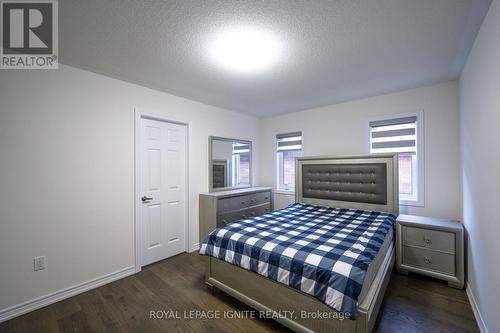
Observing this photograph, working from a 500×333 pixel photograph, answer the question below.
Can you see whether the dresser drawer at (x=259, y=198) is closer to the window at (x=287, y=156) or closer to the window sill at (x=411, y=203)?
the window at (x=287, y=156)

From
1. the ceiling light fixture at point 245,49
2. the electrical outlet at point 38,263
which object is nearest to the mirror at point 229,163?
the ceiling light fixture at point 245,49

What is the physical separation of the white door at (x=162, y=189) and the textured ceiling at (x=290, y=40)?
663mm

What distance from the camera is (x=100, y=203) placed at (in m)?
2.40

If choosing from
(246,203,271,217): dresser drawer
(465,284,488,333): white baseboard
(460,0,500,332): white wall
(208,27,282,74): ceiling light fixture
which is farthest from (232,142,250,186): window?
(465,284,488,333): white baseboard

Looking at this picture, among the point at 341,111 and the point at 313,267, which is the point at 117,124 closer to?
the point at 313,267

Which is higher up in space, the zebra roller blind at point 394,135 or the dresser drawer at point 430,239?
the zebra roller blind at point 394,135

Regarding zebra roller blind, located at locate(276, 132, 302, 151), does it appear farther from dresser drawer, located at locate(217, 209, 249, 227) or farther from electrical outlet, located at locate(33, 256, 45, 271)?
electrical outlet, located at locate(33, 256, 45, 271)

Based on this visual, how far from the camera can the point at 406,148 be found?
302cm

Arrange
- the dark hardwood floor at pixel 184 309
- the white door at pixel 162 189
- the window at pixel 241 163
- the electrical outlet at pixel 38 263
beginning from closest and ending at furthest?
the dark hardwood floor at pixel 184 309 < the electrical outlet at pixel 38 263 < the white door at pixel 162 189 < the window at pixel 241 163

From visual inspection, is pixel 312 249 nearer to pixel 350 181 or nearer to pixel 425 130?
pixel 350 181

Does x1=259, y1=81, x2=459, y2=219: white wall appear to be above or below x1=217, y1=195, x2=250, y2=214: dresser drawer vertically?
above

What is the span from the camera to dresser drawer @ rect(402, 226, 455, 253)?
2248mm

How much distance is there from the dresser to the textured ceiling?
5.42 feet

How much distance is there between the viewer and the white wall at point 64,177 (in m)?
1.89
